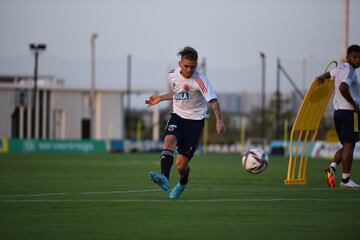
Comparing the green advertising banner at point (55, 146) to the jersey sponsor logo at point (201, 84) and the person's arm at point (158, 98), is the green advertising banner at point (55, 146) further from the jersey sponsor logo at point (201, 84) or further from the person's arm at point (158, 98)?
the jersey sponsor logo at point (201, 84)

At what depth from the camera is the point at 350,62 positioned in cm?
1447

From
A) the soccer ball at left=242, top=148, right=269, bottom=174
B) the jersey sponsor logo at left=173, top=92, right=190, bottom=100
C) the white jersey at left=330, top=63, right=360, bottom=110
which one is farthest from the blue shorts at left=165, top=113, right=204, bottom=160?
the white jersey at left=330, top=63, right=360, bottom=110

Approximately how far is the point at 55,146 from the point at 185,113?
3933 centimetres

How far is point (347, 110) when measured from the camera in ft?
47.9

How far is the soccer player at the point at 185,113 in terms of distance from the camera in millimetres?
12164

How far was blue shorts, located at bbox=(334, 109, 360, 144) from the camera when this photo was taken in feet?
47.6

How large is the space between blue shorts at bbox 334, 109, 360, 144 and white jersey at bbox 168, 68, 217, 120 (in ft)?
10.0

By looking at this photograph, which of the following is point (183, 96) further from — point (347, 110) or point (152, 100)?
point (347, 110)

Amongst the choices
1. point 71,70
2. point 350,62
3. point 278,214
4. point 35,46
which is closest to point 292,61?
point 35,46

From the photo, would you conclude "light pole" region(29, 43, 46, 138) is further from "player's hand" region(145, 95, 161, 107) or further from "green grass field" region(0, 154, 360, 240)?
"player's hand" region(145, 95, 161, 107)

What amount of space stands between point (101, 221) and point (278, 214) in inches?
78.5

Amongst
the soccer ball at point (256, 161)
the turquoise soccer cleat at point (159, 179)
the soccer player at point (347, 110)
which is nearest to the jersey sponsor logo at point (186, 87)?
the turquoise soccer cleat at point (159, 179)

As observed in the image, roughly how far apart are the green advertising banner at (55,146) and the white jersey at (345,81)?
1444 inches

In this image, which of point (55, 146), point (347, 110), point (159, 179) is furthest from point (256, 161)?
point (55, 146)
